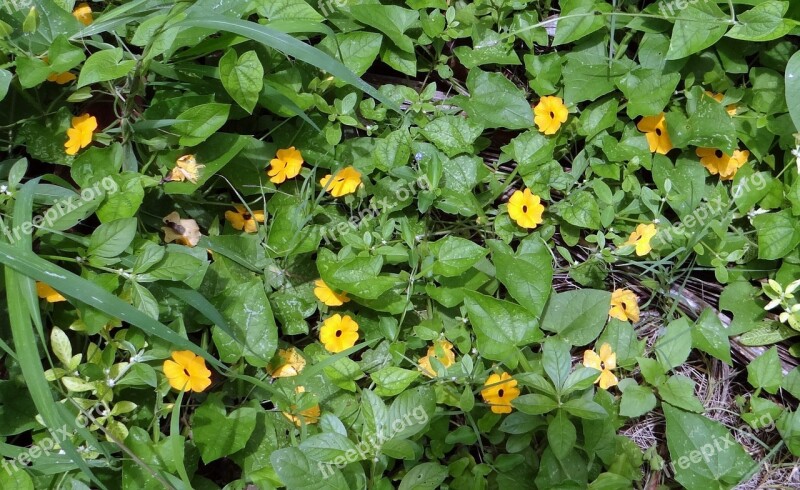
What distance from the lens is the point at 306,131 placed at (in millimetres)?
2195

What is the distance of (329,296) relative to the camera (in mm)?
2037

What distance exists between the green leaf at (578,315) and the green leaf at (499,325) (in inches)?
5.4

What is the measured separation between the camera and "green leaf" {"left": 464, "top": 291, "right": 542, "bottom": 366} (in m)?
1.98

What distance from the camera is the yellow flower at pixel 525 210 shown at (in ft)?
7.00

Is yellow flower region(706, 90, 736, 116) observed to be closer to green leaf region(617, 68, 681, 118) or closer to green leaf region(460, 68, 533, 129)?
green leaf region(617, 68, 681, 118)

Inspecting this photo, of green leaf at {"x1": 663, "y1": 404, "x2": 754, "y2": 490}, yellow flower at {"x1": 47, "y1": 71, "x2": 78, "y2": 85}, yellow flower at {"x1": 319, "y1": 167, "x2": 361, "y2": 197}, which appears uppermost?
yellow flower at {"x1": 47, "y1": 71, "x2": 78, "y2": 85}

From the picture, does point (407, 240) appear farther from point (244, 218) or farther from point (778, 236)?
point (778, 236)

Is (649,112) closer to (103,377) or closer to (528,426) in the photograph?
(528,426)

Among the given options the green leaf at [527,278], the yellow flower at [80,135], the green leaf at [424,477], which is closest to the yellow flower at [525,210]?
the green leaf at [527,278]

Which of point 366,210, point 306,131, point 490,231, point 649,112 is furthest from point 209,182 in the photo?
point 649,112

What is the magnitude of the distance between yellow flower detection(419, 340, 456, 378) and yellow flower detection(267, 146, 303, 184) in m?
0.74

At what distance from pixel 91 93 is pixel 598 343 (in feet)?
6.04

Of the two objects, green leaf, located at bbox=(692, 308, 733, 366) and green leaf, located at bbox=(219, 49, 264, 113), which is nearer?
green leaf, located at bbox=(219, 49, 264, 113)

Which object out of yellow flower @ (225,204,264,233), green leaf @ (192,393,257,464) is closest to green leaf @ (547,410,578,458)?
green leaf @ (192,393,257,464)
